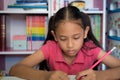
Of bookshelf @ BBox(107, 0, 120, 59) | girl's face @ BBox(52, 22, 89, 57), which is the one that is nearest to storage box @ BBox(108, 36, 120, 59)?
bookshelf @ BBox(107, 0, 120, 59)

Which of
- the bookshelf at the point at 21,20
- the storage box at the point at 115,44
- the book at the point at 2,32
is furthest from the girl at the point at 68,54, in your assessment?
the book at the point at 2,32

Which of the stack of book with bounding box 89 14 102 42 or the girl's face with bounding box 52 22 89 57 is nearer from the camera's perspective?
the girl's face with bounding box 52 22 89 57

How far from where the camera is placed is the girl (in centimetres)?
82

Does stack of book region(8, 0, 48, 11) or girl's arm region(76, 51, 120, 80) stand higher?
stack of book region(8, 0, 48, 11)

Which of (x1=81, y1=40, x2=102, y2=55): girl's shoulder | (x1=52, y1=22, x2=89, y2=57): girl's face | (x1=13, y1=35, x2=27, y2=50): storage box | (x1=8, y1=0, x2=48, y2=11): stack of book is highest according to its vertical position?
(x1=8, y1=0, x2=48, y2=11): stack of book

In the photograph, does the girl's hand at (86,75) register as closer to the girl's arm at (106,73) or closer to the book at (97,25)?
the girl's arm at (106,73)

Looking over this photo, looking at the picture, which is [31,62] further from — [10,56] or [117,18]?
[10,56]

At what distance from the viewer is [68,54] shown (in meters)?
1.03

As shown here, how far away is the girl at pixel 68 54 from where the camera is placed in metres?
0.82

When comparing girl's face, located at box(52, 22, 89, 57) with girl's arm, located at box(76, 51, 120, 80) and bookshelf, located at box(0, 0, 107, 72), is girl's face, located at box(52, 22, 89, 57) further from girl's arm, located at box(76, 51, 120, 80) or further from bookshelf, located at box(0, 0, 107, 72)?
bookshelf, located at box(0, 0, 107, 72)

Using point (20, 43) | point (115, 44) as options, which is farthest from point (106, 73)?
point (20, 43)

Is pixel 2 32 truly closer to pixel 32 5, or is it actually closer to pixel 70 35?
pixel 32 5

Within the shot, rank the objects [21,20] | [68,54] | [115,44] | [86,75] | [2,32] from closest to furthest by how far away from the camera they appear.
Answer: [86,75] < [68,54] < [115,44] < [2,32] < [21,20]

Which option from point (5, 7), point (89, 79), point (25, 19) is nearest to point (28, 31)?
point (25, 19)
